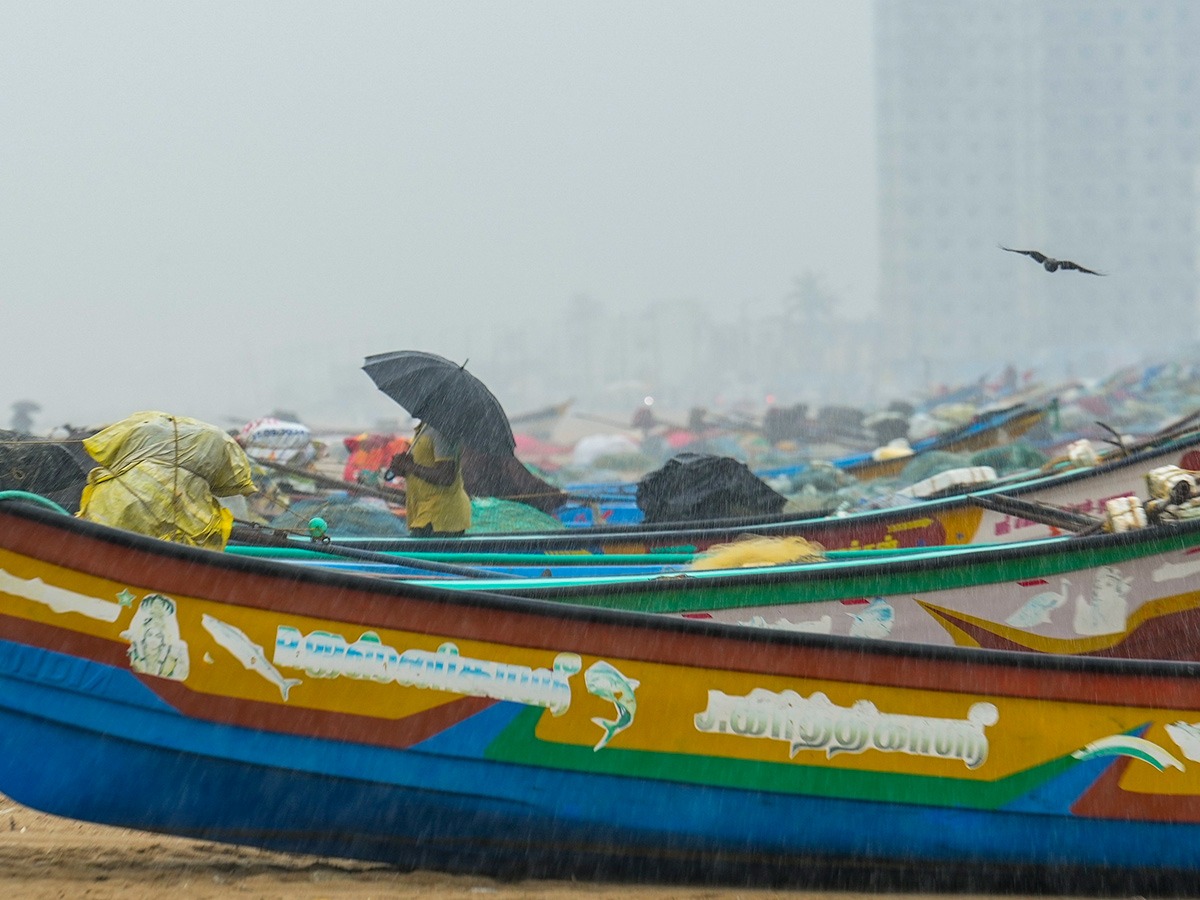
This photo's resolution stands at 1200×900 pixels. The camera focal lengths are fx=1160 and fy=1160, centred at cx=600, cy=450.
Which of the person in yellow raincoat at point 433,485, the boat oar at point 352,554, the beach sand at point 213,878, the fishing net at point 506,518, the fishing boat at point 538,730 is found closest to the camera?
the beach sand at point 213,878

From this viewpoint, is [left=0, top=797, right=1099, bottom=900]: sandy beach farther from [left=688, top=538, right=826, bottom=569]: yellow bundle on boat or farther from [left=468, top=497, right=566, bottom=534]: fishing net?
[left=468, top=497, right=566, bottom=534]: fishing net

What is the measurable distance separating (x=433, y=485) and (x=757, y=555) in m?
2.32

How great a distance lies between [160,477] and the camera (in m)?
4.43

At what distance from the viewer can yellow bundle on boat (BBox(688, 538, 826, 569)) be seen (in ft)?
20.6

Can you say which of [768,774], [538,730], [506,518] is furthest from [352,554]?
[506,518]

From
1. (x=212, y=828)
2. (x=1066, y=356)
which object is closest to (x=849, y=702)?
(x=212, y=828)

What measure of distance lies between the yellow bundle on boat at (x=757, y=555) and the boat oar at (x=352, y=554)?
108 centimetres

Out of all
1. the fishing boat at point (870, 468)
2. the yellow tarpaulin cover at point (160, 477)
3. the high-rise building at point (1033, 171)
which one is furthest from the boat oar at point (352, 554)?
the high-rise building at point (1033, 171)

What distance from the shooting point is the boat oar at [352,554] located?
20.0ft

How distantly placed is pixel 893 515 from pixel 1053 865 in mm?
4203

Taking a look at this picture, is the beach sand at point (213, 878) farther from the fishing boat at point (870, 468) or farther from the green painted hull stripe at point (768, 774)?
the fishing boat at point (870, 468)

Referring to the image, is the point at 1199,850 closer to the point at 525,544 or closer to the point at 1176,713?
the point at 1176,713

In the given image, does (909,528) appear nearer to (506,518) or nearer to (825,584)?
(825,584)

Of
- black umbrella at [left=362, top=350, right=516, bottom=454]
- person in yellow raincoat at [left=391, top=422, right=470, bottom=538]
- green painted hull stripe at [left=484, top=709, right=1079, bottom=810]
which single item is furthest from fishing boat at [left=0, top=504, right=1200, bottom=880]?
person in yellow raincoat at [left=391, top=422, right=470, bottom=538]
